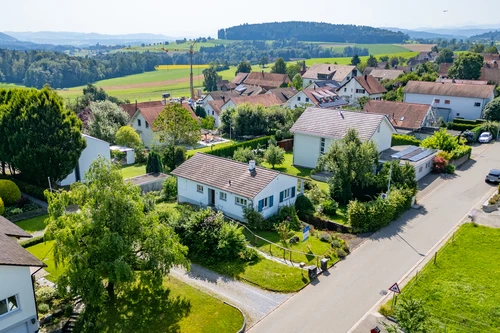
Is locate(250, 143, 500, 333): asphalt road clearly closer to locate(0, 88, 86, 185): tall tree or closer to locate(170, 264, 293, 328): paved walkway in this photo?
locate(170, 264, 293, 328): paved walkway

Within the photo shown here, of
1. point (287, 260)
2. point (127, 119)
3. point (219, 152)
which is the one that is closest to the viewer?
point (287, 260)

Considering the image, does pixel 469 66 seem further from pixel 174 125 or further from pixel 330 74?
pixel 174 125

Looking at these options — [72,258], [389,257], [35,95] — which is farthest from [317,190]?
[35,95]

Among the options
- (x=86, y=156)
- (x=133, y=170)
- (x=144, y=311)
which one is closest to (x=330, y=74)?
(x=133, y=170)

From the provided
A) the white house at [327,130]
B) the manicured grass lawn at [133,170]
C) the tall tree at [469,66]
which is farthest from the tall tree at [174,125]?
the tall tree at [469,66]

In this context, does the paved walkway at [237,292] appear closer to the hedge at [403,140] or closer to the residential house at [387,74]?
the hedge at [403,140]

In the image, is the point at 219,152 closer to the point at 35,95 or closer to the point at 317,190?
the point at 317,190
